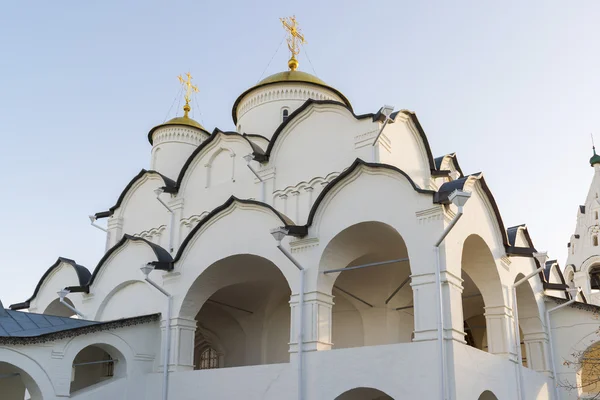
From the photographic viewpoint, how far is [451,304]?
8.86 m

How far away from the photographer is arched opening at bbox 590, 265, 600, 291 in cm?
2505

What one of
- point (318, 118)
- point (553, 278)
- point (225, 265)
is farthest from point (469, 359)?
point (553, 278)

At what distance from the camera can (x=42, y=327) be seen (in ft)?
37.3

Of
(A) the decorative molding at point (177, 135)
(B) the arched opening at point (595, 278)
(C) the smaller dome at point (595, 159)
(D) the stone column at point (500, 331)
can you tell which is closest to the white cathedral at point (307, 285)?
(D) the stone column at point (500, 331)

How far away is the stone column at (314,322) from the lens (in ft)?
32.1

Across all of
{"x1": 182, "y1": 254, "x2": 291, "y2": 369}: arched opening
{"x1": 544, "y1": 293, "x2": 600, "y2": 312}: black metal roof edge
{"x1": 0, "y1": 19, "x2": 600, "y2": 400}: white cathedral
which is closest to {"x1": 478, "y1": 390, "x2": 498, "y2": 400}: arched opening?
{"x1": 0, "y1": 19, "x2": 600, "y2": 400}: white cathedral

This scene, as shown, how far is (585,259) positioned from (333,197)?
59.8ft

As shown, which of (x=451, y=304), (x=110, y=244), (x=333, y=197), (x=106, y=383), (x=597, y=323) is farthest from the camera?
(x=110, y=244)

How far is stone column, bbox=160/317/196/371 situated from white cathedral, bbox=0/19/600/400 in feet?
0.12

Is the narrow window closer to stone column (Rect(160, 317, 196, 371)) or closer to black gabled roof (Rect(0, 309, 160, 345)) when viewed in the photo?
stone column (Rect(160, 317, 196, 371))

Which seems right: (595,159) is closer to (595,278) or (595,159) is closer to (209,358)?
(595,278)

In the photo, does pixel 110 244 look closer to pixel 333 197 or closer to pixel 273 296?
pixel 273 296

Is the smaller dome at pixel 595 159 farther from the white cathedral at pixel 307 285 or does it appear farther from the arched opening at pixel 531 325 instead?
the arched opening at pixel 531 325

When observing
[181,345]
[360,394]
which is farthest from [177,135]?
[360,394]
